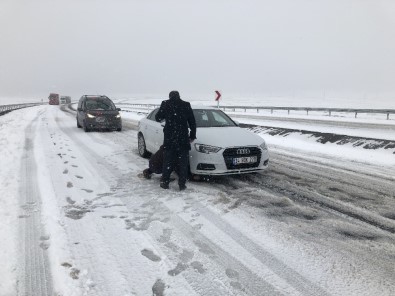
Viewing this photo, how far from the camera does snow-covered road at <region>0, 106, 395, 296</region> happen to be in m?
3.12

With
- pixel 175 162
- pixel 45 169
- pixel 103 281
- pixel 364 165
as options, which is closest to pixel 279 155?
pixel 364 165

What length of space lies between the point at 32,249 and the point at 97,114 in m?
12.1

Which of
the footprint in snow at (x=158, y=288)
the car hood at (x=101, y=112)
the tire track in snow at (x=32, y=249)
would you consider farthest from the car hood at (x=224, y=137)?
the car hood at (x=101, y=112)

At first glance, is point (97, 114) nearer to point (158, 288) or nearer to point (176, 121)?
point (176, 121)

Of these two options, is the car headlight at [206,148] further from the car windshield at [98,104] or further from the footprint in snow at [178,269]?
the car windshield at [98,104]

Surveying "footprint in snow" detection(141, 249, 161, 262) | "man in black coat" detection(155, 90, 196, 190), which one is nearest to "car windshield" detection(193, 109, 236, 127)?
"man in black coat" detection(155, 90, 196, 190)

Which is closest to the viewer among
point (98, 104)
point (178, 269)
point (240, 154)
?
point (178, 269)

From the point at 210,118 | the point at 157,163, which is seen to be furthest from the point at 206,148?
the point at 210,118

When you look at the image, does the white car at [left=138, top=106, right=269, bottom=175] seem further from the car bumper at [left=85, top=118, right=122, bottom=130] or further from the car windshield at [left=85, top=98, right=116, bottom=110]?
the car windshield at [left=85, top=98, right=116, bottom=110]

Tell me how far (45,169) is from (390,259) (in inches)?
266

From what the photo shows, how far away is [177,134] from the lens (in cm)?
604

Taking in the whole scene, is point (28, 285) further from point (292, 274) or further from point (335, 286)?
point (335, 286)

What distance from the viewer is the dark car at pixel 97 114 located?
15125mm

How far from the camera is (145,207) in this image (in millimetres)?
5121
